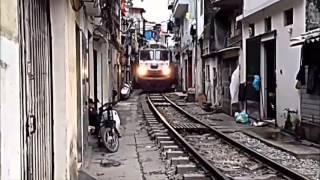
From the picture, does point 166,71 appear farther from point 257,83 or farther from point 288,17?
point 288,17

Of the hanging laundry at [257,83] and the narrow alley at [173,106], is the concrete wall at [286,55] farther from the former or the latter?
the hanging laundry at [257,83]

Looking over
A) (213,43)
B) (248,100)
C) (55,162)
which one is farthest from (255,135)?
(213,43)

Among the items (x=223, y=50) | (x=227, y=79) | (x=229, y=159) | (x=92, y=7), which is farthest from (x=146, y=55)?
(x=92, y=7)

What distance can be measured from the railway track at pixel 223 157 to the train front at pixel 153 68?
24.8 metres

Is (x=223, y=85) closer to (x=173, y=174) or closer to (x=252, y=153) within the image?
(x=252, y=153)

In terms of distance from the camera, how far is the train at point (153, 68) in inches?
1694

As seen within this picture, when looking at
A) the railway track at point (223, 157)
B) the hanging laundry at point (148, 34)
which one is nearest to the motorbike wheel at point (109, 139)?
the railway track at point (223, 157)

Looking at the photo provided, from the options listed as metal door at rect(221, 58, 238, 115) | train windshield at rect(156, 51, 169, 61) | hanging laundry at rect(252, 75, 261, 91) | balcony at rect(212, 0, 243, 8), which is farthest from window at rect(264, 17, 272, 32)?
train windshield at rect(156, 51, 169, 61)

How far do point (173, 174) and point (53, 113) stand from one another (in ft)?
13.3

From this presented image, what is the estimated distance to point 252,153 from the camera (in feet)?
39.1

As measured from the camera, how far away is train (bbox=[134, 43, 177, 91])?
141 feet

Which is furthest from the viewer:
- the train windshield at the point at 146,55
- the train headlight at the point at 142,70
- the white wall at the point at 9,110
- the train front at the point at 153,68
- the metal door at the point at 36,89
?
the train windshield at the point at 146,55

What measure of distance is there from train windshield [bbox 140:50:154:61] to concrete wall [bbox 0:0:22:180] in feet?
130

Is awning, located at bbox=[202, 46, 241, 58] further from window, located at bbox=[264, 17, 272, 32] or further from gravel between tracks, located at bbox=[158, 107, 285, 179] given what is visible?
gravel between tracks, located at bbox=[158, 107, 285, 179]
